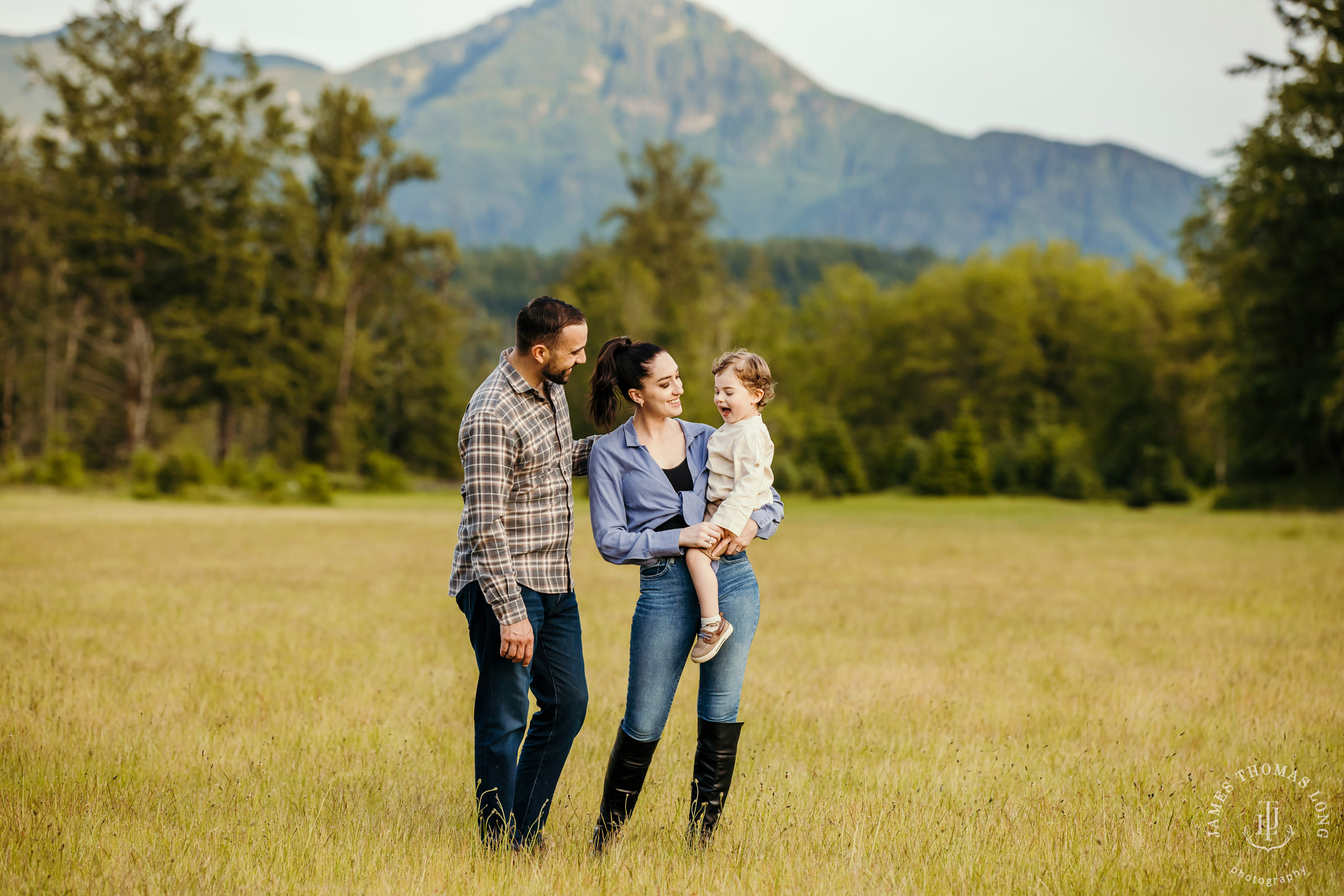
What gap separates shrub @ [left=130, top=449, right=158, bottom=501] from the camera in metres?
37.2

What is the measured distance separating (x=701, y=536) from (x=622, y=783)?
125cm

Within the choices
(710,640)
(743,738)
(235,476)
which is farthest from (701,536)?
(235,476)

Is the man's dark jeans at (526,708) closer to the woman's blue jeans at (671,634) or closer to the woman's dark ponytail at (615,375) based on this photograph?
the woman's blue jeans at (671,634)

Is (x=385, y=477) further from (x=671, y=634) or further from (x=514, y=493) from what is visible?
(x=671, y=634)

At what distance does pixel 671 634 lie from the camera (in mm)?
4316

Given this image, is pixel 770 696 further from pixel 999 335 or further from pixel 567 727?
pixel 999 335

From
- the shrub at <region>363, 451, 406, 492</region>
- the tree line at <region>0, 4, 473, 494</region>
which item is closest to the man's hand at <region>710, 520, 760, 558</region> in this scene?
the tree line at <region>0, 4, 473, 494</region>

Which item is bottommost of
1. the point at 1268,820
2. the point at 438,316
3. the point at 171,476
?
the point at 171,476

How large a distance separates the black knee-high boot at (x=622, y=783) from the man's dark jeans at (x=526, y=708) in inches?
8.9

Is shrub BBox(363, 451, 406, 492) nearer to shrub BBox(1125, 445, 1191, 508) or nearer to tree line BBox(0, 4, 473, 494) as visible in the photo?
tree line BBox(0, 4, 473, 494)

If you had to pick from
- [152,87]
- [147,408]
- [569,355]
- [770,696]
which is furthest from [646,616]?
[152,87]

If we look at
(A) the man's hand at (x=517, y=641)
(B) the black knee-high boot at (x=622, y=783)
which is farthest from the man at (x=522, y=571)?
(B) the black knee-high boot at (x=622, y=783)

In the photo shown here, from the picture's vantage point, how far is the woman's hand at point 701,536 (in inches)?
162

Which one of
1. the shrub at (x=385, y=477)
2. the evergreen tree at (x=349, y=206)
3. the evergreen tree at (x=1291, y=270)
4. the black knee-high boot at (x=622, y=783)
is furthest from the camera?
the evergreen tree at (x=349, y=206)
